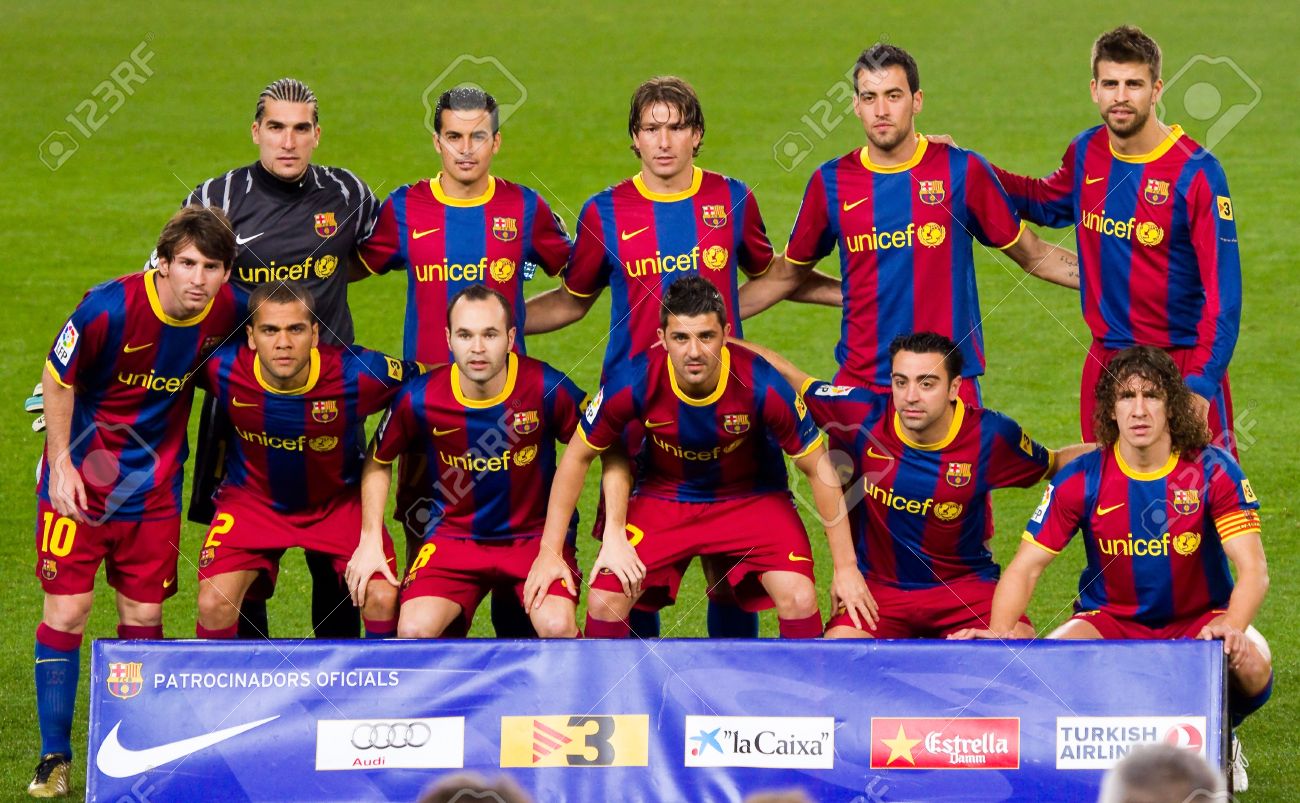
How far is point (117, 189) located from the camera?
17.9 metres

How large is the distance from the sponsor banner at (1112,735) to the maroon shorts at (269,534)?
2511 millimetres

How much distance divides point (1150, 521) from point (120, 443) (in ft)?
12.1

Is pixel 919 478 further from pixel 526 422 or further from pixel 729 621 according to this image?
pixel 526 422

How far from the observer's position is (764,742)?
5.50 meters

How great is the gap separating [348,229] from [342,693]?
224cm

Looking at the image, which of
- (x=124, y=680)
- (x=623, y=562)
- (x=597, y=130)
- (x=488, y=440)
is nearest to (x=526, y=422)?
(x=488, y=440)

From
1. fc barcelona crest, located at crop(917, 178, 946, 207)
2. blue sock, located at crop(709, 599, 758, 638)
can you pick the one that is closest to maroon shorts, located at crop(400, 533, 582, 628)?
blue sock, located at crop(709, 599, 758, 638)

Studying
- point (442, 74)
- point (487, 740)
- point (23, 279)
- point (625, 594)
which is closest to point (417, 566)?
point (625, 594)

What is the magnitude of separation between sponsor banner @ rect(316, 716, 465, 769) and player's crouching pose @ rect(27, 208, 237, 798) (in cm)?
126

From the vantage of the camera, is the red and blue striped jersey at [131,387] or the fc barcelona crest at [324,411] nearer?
the red and blue striped jersey at [131,387]

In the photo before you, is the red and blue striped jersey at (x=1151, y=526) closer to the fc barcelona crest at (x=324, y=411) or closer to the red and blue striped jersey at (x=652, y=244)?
the red and blue striped jersey at (x=652, y=244)

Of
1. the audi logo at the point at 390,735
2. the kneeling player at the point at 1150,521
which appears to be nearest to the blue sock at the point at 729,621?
the kneeling player at the point at 1150,521

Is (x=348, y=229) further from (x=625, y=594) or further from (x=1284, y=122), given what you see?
(x=1284, y=122)

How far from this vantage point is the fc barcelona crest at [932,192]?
271 inches
